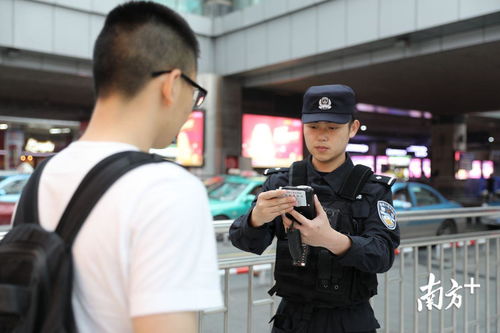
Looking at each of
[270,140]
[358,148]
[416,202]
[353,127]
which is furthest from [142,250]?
[358,148]

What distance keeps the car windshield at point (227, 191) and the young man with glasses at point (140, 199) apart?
9.39 meters

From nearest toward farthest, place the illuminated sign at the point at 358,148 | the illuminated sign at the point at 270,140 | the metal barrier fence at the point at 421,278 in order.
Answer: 1. the metal barrier fence at the point at 421,278
2. the illuminated sign at the point at 270,140
3. the illuminated sign at the point at 358,148

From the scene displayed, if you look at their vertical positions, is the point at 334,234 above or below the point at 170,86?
below

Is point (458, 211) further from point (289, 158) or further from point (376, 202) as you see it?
point (289, 158)

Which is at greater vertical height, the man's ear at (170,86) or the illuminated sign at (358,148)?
the illuminated sign at (358,148)

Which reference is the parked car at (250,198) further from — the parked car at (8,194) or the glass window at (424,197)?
the parked car at (8,194)

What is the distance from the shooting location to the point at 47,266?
0.99m

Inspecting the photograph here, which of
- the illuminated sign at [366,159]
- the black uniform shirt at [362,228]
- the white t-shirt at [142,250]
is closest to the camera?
the white t-shirt at [142,250]

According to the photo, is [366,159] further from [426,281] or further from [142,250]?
[142,250]

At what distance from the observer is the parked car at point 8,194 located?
8.78 m

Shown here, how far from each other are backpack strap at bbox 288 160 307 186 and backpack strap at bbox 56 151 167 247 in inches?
51.0

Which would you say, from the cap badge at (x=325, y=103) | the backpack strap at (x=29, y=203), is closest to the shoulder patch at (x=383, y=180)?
the cap badge at (x=325, y=103)

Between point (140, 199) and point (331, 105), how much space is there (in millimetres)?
1422

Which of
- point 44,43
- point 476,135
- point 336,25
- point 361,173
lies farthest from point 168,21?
point 476,135
